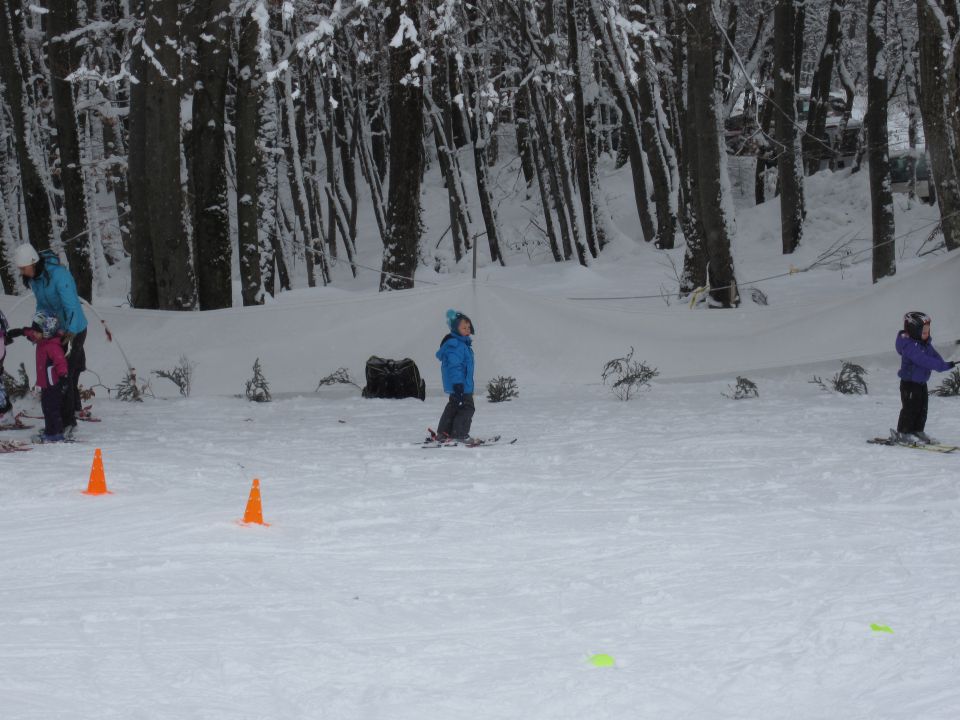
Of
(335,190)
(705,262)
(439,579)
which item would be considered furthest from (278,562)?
(335,190)

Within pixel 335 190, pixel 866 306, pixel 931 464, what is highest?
pixel 335 190

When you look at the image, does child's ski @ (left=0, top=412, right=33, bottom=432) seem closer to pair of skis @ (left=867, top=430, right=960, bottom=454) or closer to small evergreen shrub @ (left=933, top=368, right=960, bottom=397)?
pair of skis @ (left=867, top=430, right=960, bottom=454)

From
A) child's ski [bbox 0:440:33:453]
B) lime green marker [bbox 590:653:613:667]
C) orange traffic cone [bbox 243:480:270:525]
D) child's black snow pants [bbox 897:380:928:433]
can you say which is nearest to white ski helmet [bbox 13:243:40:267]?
child's ski [bbox 0:440:33:453]

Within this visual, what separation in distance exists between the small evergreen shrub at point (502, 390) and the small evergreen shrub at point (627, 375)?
1062 mm

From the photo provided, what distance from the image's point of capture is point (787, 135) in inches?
824

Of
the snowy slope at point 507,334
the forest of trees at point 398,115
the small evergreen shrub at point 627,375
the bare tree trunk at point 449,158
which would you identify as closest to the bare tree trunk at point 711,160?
the forest of trees at point 398,115

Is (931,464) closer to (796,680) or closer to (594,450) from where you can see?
(594,450)

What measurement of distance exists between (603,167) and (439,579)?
30.9 meters

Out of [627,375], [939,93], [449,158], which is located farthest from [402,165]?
[449,158]

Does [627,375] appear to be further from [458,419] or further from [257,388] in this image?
[257,388]

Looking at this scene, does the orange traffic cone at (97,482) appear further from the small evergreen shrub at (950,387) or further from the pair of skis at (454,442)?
the small evergreen shrub at (950,387)

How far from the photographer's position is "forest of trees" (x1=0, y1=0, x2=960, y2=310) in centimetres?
1337

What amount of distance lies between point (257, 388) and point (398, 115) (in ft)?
14.1

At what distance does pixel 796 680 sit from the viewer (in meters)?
3.99
